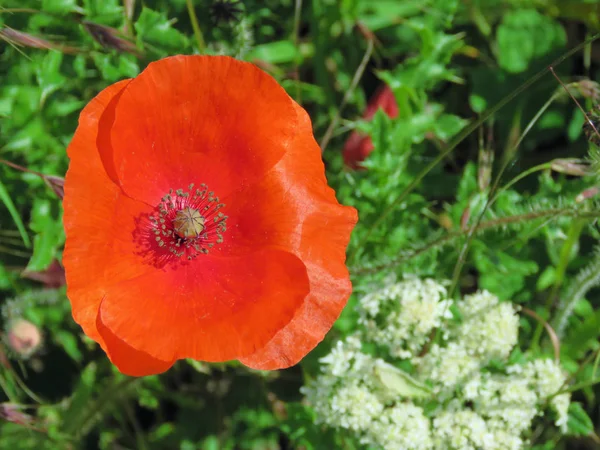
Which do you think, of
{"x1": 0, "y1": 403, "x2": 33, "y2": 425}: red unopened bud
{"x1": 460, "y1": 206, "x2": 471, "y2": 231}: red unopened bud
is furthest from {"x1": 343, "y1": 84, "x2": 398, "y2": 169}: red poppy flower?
{"x1": 0, "y1": 403, "x2": 33, "y2": 425}: red unopened bud

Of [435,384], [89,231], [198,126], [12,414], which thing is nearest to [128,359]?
[89,231]

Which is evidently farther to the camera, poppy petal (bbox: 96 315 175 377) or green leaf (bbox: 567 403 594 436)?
green leaf (bbox: 567 403 594 436)

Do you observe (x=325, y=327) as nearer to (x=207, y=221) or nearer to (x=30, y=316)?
(x=207, y=221)

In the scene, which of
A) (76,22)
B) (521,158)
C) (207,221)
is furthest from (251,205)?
(521,158)

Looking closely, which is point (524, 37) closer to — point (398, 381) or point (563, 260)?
point (563, 260)

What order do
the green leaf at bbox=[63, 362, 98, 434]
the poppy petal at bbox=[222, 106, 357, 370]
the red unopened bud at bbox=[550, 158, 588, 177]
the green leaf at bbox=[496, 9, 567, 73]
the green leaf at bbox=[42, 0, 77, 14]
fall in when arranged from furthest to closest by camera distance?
the green leaf at bbox=[496, 9, 567, 73] < the green leaf at bbox=[63, 362, 98, 434] < the green leaf at bbox=[42, 0, 77, 14] < the red unopened bud at bbox=[550, 158, 588, 177] < the poppy petal at bbox=[222, 106, 357, 370]

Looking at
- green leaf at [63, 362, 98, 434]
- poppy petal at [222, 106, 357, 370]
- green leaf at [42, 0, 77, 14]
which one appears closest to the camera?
poppy petal at [222, 106, 357, 370]

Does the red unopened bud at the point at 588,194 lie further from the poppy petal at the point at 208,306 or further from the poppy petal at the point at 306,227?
the poppy petal at the point at 208,306

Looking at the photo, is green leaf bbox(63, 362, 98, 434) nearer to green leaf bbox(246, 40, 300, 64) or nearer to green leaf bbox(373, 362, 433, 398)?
green leaf bbox(373, 362, 433, 398)
